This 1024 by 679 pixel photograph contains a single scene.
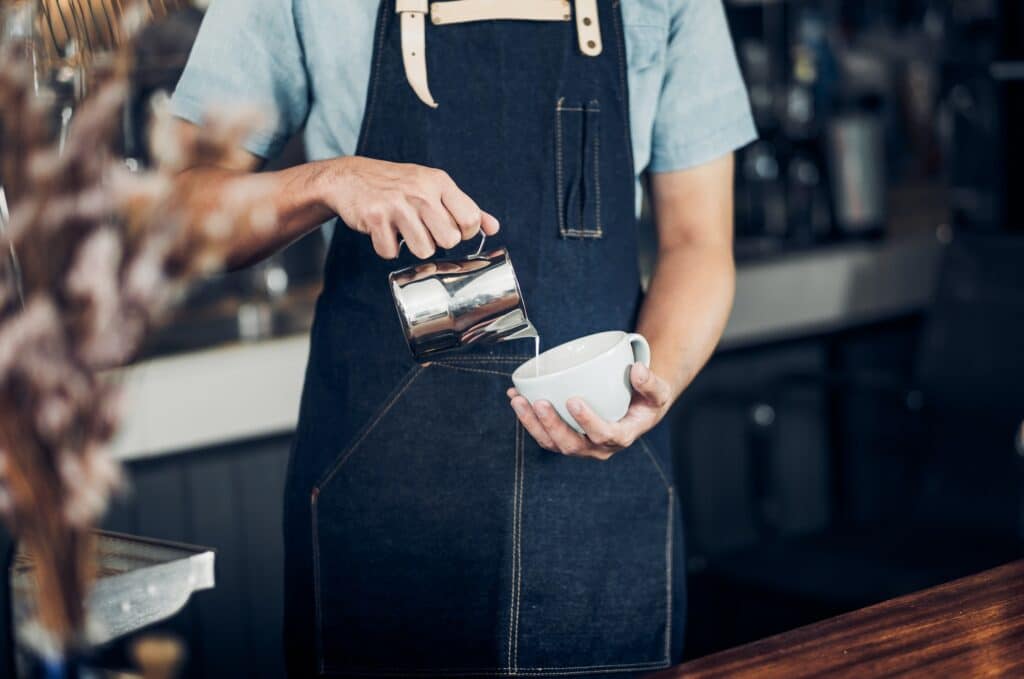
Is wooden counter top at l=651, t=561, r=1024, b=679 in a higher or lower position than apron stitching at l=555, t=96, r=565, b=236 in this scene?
lower

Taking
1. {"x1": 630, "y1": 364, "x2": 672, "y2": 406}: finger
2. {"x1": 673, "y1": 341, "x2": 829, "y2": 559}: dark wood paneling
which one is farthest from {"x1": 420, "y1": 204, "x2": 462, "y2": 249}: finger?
{"x1": 673, "y1": 341, "x2": 829, "y2": 559}: dark wood paneling

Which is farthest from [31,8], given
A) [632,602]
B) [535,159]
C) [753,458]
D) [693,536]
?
[693,536]

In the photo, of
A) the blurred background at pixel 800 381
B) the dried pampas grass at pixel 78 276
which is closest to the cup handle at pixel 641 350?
the dried pampas grass at pixel 78 276

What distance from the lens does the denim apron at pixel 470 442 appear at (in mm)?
1388

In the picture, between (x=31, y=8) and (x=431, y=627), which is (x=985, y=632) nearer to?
(x=431, y=627)

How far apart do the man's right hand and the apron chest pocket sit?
27 centimetres

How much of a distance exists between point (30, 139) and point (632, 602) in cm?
101

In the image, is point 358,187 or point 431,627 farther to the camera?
point 431,627

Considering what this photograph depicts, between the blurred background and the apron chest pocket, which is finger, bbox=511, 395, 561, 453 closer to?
the apron chest pocket

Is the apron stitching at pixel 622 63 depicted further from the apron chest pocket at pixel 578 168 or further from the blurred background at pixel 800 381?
the blurred background at pixel 800 381

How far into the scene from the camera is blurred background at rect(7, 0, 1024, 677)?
8.00 ft

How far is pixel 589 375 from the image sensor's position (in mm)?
1198

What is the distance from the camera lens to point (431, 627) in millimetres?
1404

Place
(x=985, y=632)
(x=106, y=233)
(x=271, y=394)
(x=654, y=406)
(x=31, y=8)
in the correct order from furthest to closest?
(x=271, y=394)
(x=654, y=406)
(x=985, y=632)
(x=31, y=8)
(x=106, y=233)
